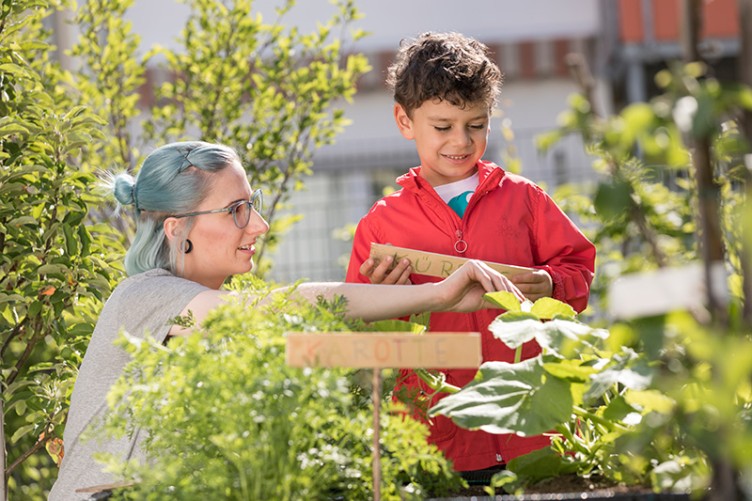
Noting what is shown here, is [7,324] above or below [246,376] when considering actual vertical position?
below

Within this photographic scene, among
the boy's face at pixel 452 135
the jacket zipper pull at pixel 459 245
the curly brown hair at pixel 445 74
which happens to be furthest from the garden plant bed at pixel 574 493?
the curly brown hair at pixel 445 74

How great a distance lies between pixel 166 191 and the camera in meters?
2.00

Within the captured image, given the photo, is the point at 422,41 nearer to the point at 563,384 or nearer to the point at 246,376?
the point at 563,384

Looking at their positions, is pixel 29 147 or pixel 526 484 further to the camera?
pixel 29 147

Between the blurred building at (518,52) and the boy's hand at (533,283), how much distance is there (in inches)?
255

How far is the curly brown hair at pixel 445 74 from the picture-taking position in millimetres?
2264

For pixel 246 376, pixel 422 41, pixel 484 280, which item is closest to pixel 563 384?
pixel 484 280

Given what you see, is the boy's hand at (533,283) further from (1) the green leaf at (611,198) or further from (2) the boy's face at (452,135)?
(1) the green leaf at (611,198)

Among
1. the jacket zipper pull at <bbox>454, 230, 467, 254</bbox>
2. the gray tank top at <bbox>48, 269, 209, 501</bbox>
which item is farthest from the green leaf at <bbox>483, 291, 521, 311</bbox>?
the jacket zipper pull at <bbox>454, 230, 467, 254</bbox>

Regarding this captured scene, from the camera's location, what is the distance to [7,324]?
7.56 ft

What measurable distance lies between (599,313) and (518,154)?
2349 mm

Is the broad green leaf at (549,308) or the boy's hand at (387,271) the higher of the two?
the broad green leaf at (549,308)

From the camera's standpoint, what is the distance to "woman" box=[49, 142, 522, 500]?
161cm

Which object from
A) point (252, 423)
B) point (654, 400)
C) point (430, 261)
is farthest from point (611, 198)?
point (430, 261)
